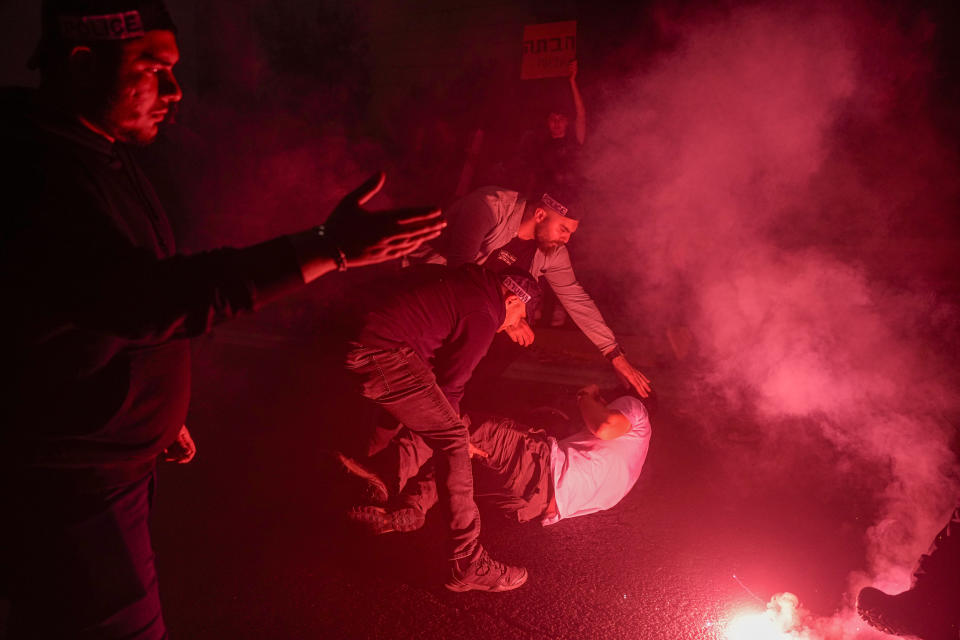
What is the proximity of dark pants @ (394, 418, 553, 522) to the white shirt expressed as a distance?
3.2 inches

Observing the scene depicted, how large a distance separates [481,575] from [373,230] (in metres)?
2.18


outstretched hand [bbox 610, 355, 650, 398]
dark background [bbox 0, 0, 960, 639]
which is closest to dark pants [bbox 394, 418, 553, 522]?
dark background [bbox 0, 0, 960, 639]

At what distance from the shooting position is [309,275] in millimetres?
1416

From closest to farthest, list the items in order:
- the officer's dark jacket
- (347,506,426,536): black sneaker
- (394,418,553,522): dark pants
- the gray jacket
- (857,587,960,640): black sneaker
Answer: (857,587,960,640): black sneaker < the officer's dark jacket < (347,506,426,536): black sneaker < (394,418,553,522): dark pants < the gray jacket

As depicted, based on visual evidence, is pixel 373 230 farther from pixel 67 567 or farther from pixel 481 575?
pixel 481 575

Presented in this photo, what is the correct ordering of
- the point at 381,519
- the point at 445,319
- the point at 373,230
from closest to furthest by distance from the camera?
the point at 373,230 → the point at 445,319 → the point at 381,519

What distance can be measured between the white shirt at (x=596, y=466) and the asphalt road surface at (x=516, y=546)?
167mm

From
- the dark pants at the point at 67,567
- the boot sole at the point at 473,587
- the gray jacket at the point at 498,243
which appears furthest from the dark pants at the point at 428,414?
the dark pants at the point at 67,567

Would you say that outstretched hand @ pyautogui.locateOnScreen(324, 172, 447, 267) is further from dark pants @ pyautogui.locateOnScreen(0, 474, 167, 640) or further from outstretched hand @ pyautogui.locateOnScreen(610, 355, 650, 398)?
outstretched hand @ pyautogui.locateOnScreen(610, 355, 650, 398)

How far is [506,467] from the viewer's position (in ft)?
11.2

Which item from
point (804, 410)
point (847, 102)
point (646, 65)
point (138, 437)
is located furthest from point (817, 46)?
point (138, 437)

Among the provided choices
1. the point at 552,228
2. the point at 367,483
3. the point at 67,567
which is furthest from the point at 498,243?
the point at 67,567

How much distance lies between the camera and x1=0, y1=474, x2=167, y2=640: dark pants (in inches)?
57.5

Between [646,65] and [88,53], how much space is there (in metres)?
6.05
